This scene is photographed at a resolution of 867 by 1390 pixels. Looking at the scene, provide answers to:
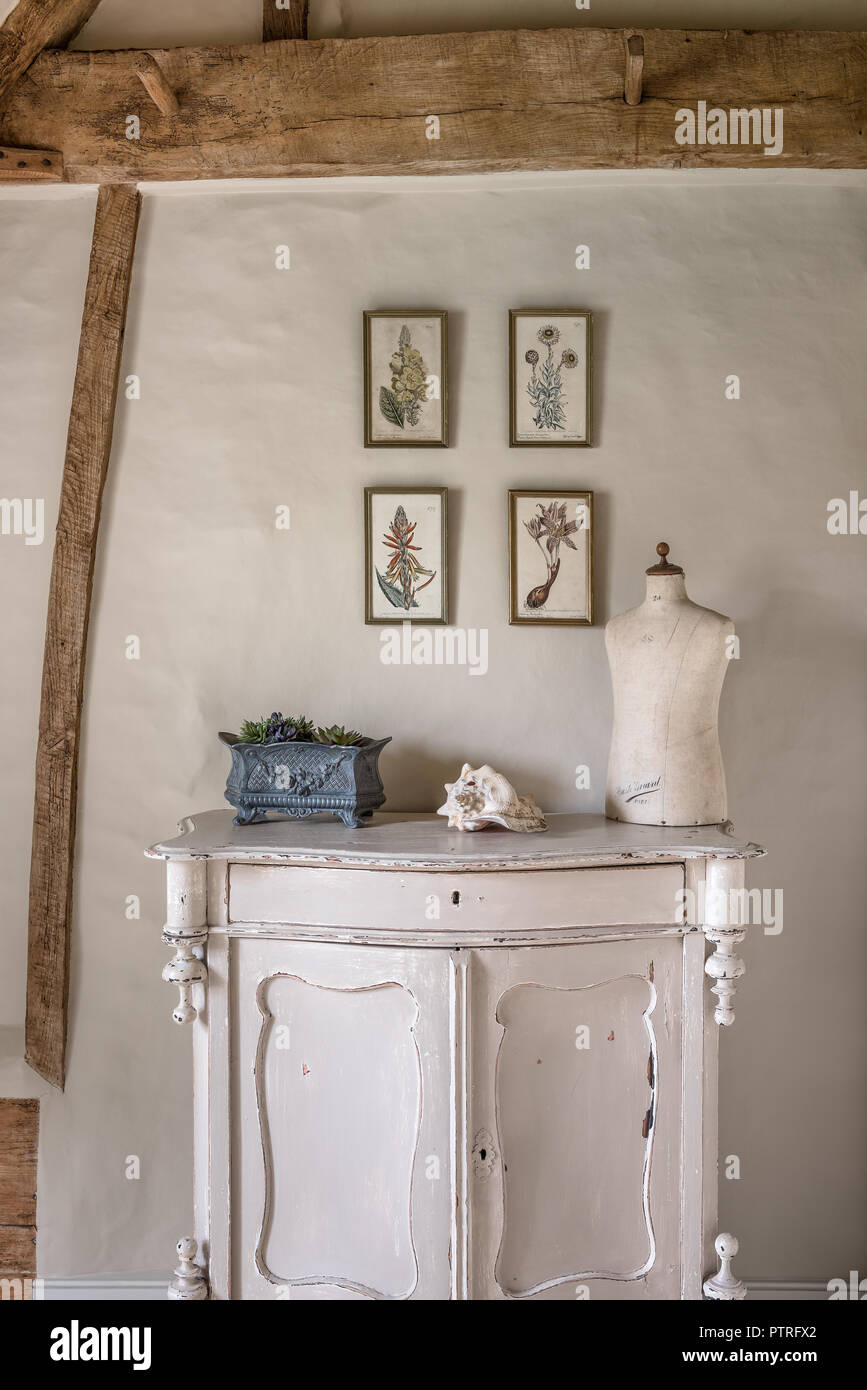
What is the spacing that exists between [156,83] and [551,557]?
1408 mm

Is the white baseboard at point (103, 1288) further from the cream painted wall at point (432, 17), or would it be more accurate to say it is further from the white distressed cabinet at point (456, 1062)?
the cream painted wall at point (432, 17)

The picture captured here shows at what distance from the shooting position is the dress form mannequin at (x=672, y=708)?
2.15 m

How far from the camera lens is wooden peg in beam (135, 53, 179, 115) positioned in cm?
221

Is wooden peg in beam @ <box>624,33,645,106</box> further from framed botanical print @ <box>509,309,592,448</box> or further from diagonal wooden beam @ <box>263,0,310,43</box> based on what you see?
diagonal wooden beam @ <box>263,0,310,43</box>

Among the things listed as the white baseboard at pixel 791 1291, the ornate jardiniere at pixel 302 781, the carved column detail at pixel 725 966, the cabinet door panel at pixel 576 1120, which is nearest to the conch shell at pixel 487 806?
the ornate jardiniere at pixel 302 781

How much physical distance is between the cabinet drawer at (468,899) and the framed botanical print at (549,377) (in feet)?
3.70

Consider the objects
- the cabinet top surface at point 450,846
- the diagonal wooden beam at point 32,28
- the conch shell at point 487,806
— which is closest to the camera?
the cabinet top surface at point 450,846

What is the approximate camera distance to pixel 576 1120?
1964mm

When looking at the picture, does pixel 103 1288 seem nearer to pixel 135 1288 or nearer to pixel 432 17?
pixel 135 1288

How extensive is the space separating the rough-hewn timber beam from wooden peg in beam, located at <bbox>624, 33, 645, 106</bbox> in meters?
0.03

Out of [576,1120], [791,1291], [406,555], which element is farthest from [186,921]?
[791,1291]

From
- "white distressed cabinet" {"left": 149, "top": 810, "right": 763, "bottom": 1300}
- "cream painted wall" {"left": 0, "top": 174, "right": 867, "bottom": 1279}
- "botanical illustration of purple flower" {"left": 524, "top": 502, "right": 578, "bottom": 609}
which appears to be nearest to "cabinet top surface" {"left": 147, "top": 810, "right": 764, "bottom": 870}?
"white distressed cabinet" {"left": 149, "top": 810, "right": 763, "bottom": 1300}

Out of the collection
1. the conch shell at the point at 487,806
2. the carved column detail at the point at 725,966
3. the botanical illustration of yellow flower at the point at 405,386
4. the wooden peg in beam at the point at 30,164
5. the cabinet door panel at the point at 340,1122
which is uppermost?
the wooden peg in beam at the point at 30,164
